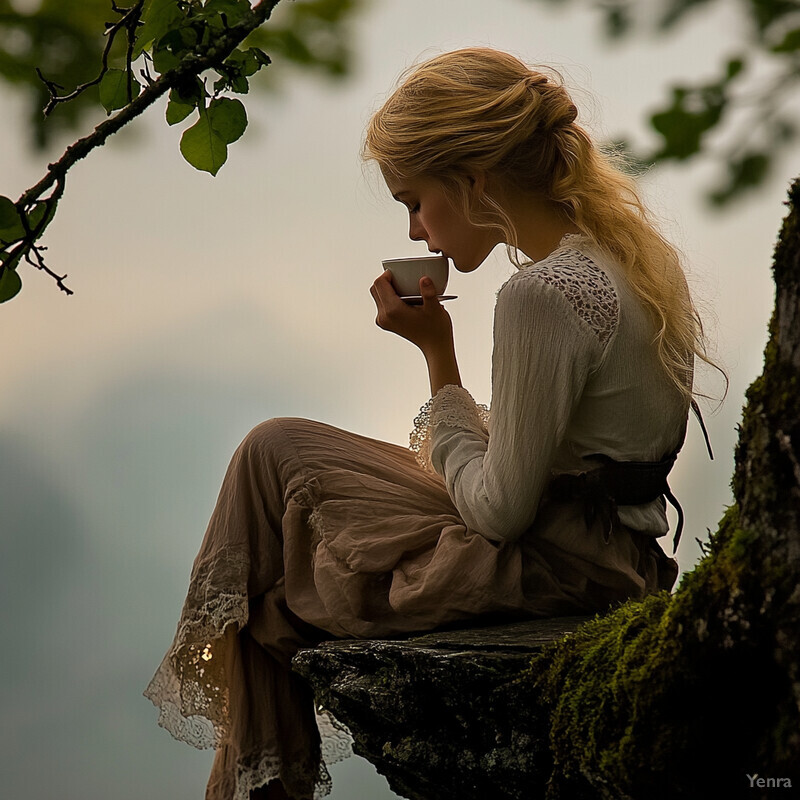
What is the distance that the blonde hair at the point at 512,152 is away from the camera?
1.45 metres

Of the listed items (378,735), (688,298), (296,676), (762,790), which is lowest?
(762,790)

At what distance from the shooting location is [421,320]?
1.48 m

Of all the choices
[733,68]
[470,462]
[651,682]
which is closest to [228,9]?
[733,68]

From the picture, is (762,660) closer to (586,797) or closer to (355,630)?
(586,797)

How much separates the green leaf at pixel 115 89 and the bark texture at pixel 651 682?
0.50 meters

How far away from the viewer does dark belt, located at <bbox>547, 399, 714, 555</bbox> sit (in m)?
1.34

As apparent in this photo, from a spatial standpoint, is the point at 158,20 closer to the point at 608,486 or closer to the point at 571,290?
the point at 571,290

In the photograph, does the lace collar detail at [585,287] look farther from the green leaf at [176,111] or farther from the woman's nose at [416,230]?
the green leaf at [176,111]

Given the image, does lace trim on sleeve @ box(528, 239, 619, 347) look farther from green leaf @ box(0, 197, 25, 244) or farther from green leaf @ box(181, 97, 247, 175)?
green leaf @ box(0, 197, 25, 244)

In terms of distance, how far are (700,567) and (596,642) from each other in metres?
0.25

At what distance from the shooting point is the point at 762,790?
725 millimetres

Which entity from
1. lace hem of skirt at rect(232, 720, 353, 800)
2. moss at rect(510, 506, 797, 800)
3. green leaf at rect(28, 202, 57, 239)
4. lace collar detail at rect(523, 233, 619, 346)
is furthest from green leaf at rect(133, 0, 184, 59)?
lace hem of skirt at rect(232, 720, 353, 800)

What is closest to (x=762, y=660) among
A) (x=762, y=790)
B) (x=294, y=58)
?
(x=762, y=790)

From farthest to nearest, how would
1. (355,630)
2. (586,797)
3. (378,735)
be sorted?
(355,630) → (378,735) → (586,797)
